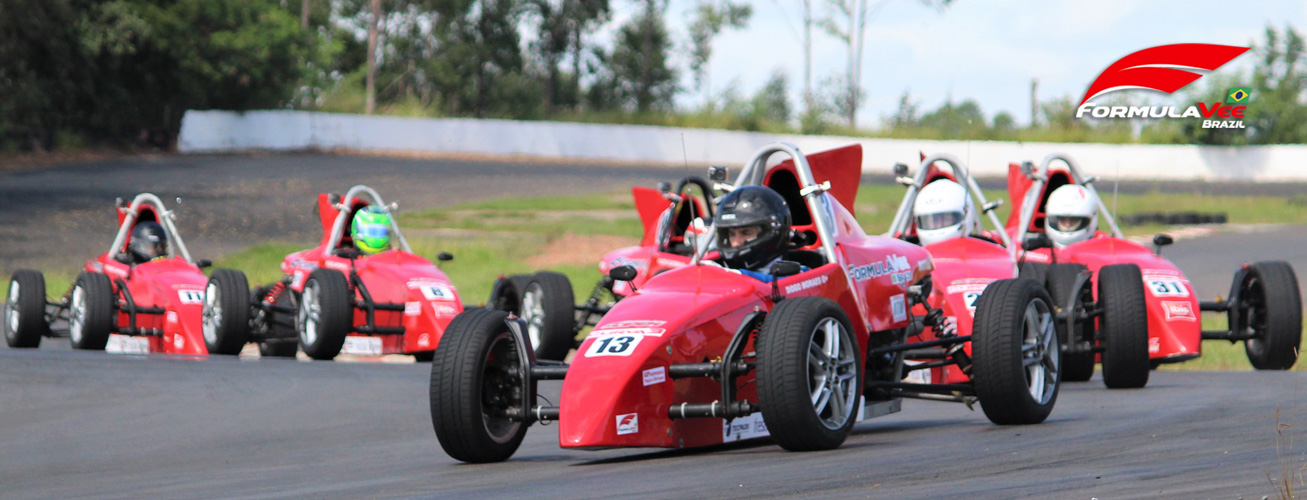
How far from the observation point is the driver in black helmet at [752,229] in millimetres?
8531

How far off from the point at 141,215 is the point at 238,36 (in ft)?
114

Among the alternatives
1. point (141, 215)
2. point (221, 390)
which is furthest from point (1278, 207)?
point (221, 390)

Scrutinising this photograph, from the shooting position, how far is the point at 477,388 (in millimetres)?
7320

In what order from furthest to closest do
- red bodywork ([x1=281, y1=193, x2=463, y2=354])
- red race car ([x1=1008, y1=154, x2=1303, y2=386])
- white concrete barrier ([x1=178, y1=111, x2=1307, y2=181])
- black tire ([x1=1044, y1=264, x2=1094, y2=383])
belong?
white concrete barrier ([x1=178, y1=111, x2=1307, y2=181]), red bodywork ([x1=281, y1=193, x2=463, y2=354]), red race car ([x1=1008, y1=154, x2=1303, y2=386]), black tire ([x1=1044, y1=264, x2=1094, y2=383])

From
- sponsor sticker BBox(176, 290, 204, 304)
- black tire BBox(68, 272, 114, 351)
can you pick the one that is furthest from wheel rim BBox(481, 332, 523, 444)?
black tire BBox(68, 272, 114, 351)

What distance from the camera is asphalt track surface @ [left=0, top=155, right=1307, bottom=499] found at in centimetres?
614

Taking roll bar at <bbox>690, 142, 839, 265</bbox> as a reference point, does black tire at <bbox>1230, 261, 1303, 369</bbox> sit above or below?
below

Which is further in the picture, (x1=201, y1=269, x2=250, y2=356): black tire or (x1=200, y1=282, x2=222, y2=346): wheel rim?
(x1=200, y1=282, x2=222, y2=346): wheel rim

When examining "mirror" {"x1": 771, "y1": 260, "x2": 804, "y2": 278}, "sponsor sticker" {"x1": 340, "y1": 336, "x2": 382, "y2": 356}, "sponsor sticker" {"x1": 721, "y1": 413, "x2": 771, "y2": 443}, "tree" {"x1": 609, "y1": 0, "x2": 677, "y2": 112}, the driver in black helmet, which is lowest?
"sponsor sticker" {"x1": 340, "y1": 336, "x2": 382, "y2": 356}

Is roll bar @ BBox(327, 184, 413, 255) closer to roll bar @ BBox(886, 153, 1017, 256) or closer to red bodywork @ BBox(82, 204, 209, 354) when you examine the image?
red bodywork @ BBox(82, 204, 209, 354)

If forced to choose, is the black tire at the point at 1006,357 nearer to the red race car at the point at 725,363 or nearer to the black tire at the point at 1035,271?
the red race car at the point at 725,363

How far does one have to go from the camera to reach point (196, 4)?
4962 cm

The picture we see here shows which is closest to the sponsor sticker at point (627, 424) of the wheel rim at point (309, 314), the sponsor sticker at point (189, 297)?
the wheel rim at point (309, 314)

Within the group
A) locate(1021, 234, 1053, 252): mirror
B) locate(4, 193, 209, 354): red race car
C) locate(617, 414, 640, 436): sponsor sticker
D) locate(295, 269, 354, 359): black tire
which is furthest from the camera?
locate(4, 193, 209, 354): red race car
